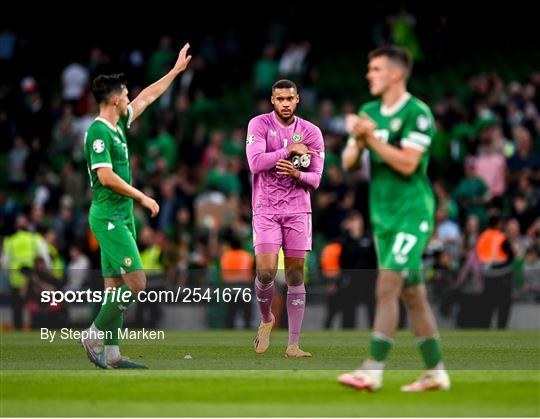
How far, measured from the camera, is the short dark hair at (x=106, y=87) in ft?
44.6

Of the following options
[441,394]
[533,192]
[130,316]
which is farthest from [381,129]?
[533,192]

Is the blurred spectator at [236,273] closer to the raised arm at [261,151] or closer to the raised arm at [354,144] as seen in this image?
the raised arm at [261,151]

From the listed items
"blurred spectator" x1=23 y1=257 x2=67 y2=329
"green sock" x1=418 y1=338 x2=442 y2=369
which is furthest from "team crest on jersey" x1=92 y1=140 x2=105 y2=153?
"blurred spectator" x1=23 y1=257 x2=67 y2=329

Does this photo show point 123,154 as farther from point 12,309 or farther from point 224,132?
point 224,132

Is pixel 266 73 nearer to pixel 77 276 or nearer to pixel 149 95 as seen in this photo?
pixel 77 276

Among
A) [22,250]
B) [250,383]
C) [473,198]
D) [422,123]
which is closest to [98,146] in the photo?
[250,383]

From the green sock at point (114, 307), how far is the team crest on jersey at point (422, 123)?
12.1 ft

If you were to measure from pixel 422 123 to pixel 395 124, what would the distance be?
21cm

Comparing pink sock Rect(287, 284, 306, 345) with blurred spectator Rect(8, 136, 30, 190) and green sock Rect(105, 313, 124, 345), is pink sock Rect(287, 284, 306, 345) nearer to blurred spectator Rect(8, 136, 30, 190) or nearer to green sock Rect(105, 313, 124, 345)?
green sock Rect(105, 313, 124, 345)

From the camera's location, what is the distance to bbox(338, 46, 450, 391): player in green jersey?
11.0 m

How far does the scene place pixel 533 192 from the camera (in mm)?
26203

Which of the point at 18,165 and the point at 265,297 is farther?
the point at 18,165

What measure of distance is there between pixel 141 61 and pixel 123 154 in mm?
19251

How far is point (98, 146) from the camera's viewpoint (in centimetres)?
1339
